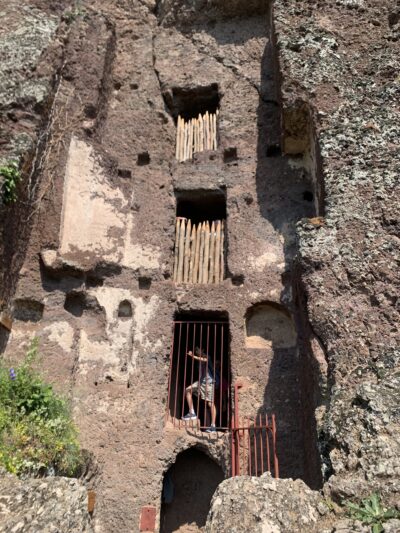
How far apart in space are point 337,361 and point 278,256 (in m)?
3.15

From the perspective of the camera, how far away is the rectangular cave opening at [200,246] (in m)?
7.48

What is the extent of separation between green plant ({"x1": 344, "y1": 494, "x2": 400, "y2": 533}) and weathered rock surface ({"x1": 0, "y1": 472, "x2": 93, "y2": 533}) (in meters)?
1.86

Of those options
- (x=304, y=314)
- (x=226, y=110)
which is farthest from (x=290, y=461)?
(x=226, y=110)

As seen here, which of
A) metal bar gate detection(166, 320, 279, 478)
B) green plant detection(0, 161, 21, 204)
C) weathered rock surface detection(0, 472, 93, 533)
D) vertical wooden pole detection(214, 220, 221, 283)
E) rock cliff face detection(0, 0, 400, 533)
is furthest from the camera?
vertical wooden pole detection(214, 220, 221, 283)

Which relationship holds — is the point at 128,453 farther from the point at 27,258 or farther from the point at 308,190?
the point at 308,190

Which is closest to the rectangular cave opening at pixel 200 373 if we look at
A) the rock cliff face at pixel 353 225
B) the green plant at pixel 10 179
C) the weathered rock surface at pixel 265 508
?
the rock cliff face at pixel 353 225

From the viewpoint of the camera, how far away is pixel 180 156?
28.0 ft

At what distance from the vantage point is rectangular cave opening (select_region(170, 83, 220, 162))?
860cm

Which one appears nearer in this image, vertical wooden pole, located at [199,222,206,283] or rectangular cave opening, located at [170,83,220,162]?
vertical wooden pole, located at [199,222,206,283]

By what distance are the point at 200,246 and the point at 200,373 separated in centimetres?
209

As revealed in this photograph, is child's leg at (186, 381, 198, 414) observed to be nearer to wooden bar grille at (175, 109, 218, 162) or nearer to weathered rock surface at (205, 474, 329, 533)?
weathered rock surface at (205, 474, 329, 533)

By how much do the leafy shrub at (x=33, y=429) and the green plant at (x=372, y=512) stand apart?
2658mm

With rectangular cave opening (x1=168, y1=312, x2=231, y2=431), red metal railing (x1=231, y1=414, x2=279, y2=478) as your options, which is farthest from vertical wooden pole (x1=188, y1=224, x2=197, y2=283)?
red metal railing (x1=231, y1=414, x2=279, y2=478)

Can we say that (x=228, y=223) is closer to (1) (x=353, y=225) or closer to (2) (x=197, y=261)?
(2) (x=197, y=261)
